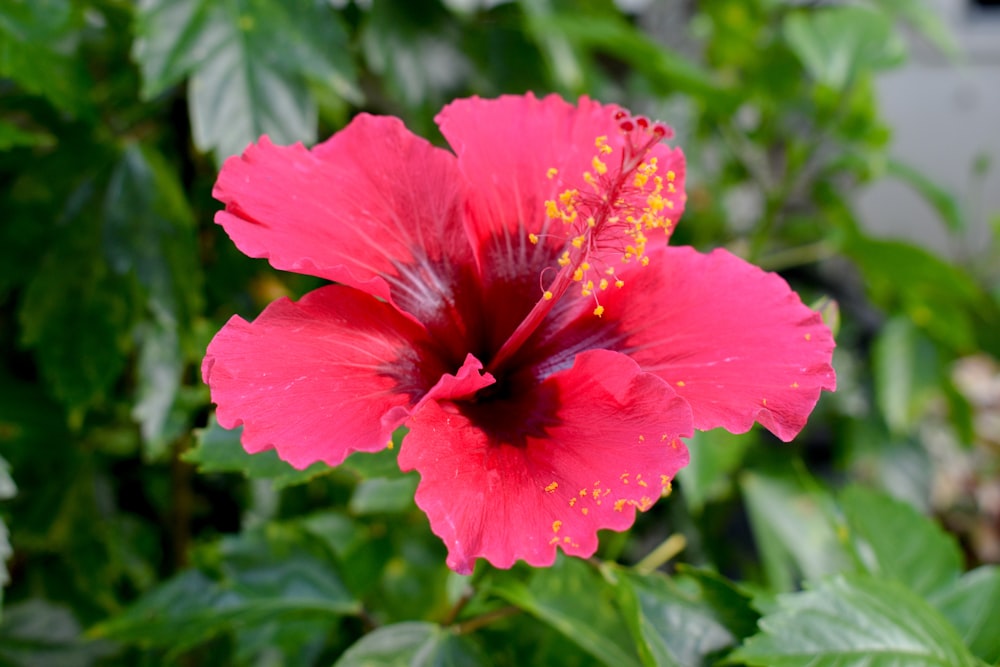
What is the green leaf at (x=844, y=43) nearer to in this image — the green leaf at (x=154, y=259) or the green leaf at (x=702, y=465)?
the green leaf at (x=702, y=465)

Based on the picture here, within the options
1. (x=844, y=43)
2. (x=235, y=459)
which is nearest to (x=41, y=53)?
(x=235, y=459)

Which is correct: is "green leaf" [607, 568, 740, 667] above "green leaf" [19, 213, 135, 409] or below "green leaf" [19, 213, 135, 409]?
above

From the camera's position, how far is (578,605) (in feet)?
2.11

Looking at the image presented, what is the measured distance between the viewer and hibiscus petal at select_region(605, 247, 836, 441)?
0.49 metres

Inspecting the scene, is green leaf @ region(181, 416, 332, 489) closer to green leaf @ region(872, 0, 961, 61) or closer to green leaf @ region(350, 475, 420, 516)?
green leaf @ region(350, 475, 420, 516)

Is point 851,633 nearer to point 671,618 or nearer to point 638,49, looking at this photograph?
point 671,618

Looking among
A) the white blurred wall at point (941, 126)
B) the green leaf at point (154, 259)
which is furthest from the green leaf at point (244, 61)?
the white blurred wall at point (941, 126)

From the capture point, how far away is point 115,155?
2.85ft

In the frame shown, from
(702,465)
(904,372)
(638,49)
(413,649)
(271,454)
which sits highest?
(638,49)

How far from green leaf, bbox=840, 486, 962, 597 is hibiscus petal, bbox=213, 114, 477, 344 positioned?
0.46 meters

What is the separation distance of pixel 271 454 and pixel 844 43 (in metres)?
1.14

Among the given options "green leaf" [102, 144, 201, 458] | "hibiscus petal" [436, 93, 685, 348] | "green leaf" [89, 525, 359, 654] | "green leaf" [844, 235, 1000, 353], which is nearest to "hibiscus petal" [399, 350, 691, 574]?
"hibiscus petal" [436, 93, 685, 348]

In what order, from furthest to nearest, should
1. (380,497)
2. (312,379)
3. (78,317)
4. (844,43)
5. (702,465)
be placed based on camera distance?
1. (844,43)
2. (702,465)
3. (380,497)
4. (78,317)
5. (312,379)

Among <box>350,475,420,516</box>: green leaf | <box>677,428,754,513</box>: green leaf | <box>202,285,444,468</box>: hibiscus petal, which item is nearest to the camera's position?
<box>202,285,444,468</box>: hibiscus petal
